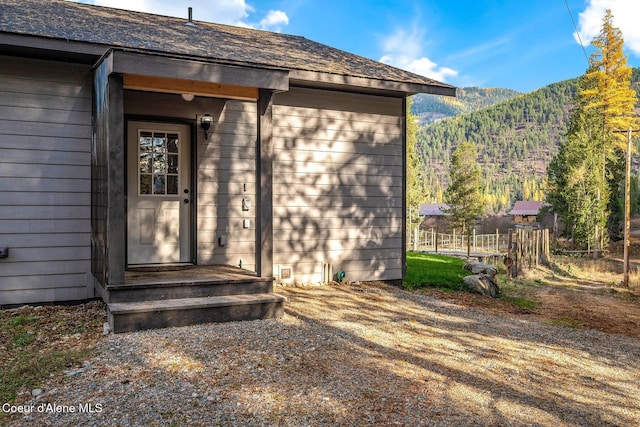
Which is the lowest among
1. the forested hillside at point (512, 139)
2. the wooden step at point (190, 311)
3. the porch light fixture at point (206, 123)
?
the wooden step at point (190, 311)

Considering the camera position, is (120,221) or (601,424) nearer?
(601,424)

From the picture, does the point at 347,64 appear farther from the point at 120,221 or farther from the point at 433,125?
the point at 433,125

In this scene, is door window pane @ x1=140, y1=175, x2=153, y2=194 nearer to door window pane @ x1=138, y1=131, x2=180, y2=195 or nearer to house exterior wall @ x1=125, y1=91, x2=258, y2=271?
door window pane @ x1=138, y1=131, x2=180, y2=195

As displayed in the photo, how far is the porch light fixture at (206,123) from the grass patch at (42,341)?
264cm

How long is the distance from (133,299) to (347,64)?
15.7 feet

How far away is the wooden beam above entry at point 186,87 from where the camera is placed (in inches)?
197

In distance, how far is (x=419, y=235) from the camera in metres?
28.7

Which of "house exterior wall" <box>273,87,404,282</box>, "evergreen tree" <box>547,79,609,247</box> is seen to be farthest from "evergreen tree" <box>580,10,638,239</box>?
"house exterior wall" <box>273,87,404,282</box>

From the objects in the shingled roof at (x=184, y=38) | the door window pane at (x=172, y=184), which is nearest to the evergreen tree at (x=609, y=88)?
the shingled roof at (x=184, y=38)

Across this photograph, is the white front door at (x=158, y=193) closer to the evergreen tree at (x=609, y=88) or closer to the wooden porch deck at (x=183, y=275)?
the wooden porch deck at (x=183, y=275)

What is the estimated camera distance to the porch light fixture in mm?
6376

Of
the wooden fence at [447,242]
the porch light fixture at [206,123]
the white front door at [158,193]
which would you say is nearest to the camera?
the white front door at [158,193]

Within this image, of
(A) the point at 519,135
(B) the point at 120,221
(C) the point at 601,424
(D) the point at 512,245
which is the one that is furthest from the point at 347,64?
(A) the point at 519,135

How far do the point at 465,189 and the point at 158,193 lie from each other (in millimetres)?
19900
